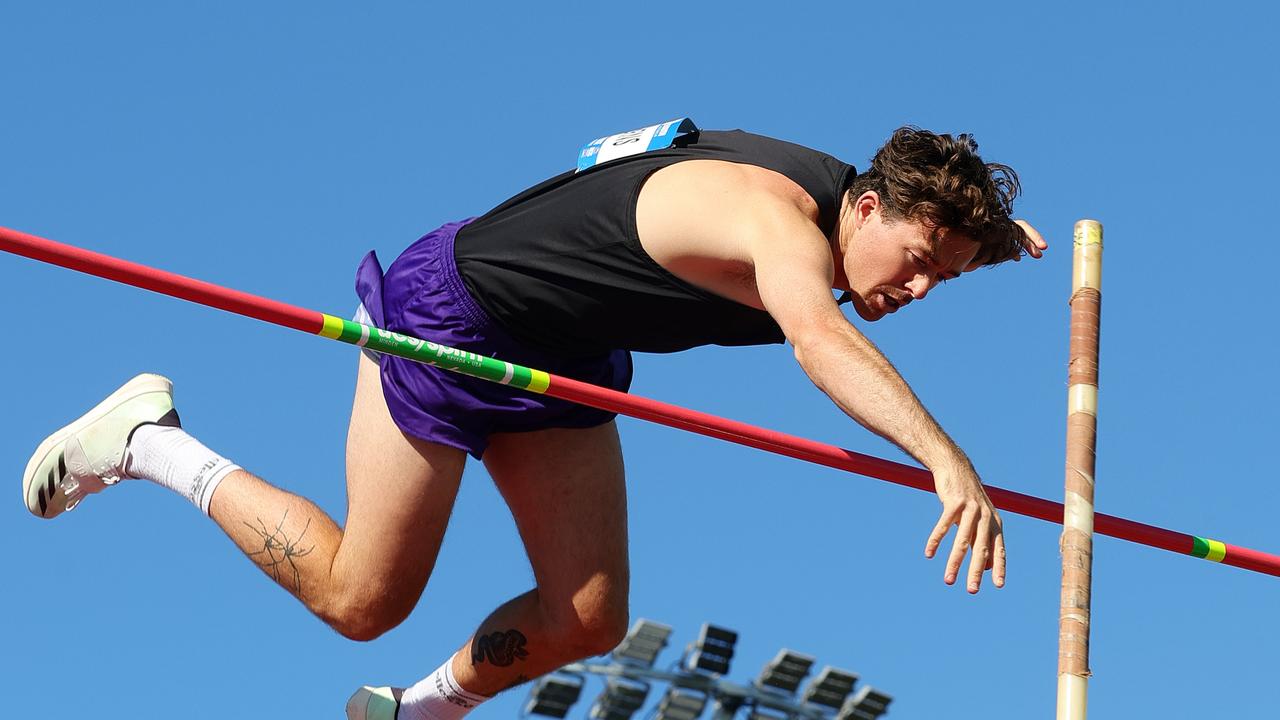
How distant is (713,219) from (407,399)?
3.66 ft

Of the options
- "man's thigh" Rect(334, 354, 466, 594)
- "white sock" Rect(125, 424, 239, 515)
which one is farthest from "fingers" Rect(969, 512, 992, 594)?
"white sock" Rect(125, 424, 239, 515)

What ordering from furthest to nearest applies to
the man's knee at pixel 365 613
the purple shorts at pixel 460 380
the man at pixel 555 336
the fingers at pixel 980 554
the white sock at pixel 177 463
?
the white sock at pixel 177 463
the man's knee at pixel 365 613
the purple shorts at pixel 460 380
the man at pixel 555 336
the fingers at pixel 980 554

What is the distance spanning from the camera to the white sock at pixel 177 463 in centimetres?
602

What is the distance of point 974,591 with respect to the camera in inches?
174

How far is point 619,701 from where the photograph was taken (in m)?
13.7

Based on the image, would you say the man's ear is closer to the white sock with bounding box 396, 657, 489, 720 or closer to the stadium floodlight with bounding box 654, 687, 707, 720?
the white sock with bounding box 396, 657, 489, 720

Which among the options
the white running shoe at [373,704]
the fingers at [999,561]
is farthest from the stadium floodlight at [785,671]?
the fingers at [999,561]

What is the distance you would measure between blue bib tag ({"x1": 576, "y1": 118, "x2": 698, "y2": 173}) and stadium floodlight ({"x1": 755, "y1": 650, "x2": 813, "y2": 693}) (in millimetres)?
8540

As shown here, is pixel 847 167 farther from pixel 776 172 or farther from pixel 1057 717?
pixel 1057 717

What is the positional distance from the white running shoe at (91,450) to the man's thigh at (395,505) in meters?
0.81

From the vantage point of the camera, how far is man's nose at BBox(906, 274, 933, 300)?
17.9 feet

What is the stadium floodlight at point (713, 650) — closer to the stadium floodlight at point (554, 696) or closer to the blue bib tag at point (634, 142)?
the stadium floodlight at point (554, 696)

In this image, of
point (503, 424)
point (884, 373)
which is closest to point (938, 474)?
point (884, 373)

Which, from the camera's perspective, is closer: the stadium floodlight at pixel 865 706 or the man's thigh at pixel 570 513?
the man's thigh at pixel 570 513
